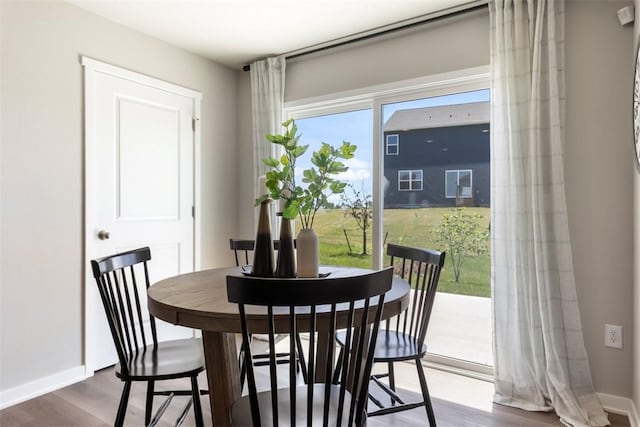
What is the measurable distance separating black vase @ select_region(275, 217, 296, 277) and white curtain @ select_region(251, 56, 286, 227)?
5.00 ft

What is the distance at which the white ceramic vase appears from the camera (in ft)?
5.97

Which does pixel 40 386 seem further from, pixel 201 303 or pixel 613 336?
pixel 613 336

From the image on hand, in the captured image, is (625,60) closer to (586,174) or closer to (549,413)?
(586,174)

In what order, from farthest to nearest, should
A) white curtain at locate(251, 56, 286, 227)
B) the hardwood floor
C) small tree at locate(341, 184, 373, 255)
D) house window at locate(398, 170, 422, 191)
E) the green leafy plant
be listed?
white curtain at locate(251, 56, 286, 227)
small tree at locate(341, 184, 373, 255)
house window at locate(398, 170, 422, 191)
the hardwood floor
the green leafy plant

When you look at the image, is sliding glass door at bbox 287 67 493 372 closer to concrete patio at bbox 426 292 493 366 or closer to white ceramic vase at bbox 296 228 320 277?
concrete patio at bbox 426 292 493 366

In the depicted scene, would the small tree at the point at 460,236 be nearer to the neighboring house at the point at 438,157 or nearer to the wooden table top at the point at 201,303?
the neighboring house at the point at 438,157

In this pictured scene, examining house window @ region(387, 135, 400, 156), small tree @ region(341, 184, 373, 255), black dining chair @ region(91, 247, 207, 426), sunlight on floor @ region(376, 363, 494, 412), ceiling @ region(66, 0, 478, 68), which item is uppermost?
ceiling @ region(66, 0, 478, 68)

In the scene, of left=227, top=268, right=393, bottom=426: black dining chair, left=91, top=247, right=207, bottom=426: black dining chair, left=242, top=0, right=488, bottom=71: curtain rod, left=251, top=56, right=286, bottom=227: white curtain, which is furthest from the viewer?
left=251, top=56, right=286, bottom=227: white curtain

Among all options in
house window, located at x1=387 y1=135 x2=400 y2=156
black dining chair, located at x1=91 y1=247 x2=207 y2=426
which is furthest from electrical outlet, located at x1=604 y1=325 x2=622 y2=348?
black dining chair, located at x1=91 y1=247 x2=207 y2=426

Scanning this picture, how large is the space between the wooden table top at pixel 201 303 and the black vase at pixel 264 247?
0.18 meters

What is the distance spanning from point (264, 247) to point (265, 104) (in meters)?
1.89

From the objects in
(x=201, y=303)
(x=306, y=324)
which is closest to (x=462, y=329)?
(x=306, y=324)

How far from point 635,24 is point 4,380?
377 cm

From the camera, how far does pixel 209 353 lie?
156cm
